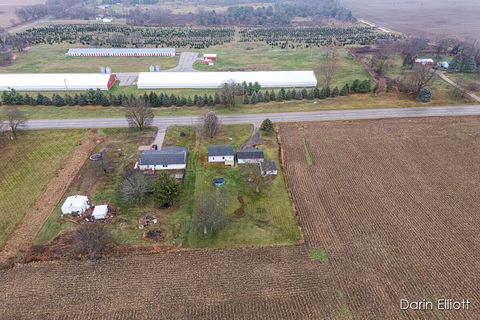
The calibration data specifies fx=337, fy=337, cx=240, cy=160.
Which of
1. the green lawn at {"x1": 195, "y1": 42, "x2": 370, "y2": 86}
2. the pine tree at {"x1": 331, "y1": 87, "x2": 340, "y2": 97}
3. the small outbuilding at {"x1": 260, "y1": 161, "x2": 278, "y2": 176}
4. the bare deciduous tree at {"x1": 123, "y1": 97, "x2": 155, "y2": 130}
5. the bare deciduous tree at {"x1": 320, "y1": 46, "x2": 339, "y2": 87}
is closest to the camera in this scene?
the small outbuilding at {"x1": 260, "y1": 161, "x2": 278, "y2": 176}

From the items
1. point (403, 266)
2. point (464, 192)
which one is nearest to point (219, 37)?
point (464, 192)

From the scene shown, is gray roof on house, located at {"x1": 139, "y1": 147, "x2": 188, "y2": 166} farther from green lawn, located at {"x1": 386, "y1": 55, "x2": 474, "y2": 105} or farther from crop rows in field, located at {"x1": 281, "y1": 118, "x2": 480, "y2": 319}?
green lawn, located at {"x1": 386, "y1": 55, "x2": 474, "y2": 105}

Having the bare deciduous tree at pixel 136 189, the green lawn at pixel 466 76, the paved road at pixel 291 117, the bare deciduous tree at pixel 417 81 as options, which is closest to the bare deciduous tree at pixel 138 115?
the paved road at pixel 291 117

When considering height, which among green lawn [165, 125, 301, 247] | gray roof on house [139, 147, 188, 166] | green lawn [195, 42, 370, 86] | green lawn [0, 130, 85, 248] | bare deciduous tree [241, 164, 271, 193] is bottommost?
green lawn [165, 125, 301, 247]

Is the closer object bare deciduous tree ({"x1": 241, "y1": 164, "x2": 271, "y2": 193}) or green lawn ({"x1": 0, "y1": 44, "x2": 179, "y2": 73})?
bare deciduous tree ({"x1": 241, "y1": 164, "x2": 271, "y2": 193})

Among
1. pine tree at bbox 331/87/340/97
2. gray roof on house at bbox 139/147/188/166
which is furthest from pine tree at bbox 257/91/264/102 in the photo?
gray roof on house at bbox 139/147/188/166
